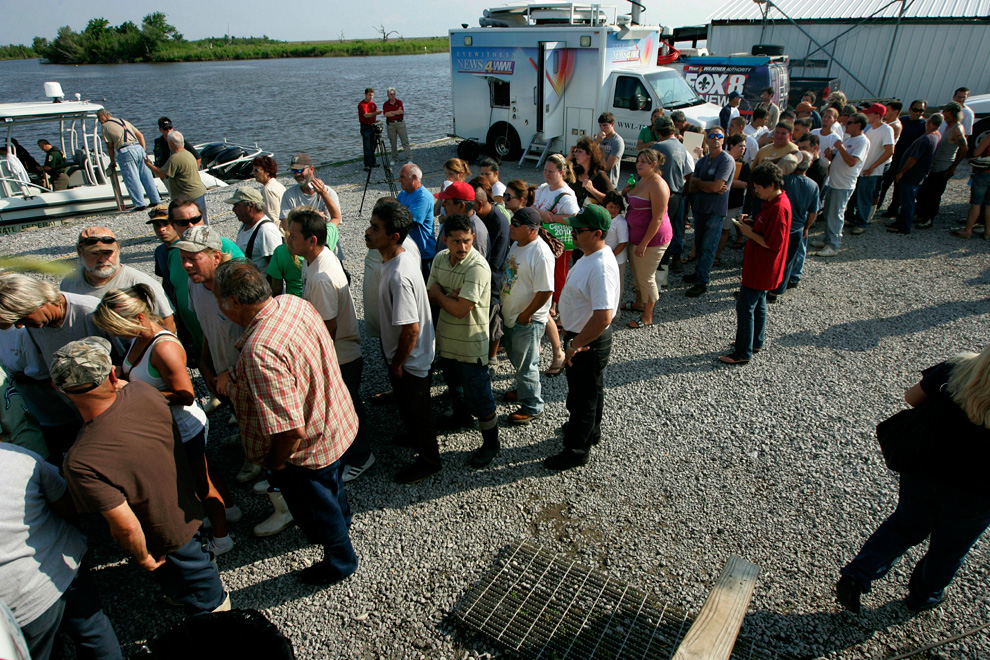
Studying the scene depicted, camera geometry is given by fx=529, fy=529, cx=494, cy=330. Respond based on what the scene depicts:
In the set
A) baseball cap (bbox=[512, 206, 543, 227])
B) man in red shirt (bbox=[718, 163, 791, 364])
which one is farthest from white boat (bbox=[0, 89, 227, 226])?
man in red shirt (bbox=[718, 163, 791, 364])

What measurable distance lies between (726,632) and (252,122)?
30.7 meters

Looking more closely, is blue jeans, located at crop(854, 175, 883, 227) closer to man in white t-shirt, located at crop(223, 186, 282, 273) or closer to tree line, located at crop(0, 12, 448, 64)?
man in white t-shirt, located at crop(223, 186, 282, 273)

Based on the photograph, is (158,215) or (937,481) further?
(158,215)

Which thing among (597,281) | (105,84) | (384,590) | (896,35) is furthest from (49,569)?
(105,84)

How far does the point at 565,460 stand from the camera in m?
3.72

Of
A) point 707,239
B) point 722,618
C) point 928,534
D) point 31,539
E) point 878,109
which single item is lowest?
point 722,618

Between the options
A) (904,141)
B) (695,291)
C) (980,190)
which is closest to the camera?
(695,291)

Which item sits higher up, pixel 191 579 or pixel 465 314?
pixel 465 314

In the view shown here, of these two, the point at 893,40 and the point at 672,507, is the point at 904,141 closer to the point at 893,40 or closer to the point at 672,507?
the point at 672,507

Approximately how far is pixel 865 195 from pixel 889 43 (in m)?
13.6

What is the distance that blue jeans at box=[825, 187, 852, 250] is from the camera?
7.11 metres

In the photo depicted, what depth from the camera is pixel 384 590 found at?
292 centimetres

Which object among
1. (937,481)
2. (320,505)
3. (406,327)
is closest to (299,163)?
(406,327)

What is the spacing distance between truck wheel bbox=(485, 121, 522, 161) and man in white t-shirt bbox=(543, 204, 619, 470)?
34.1 feet
